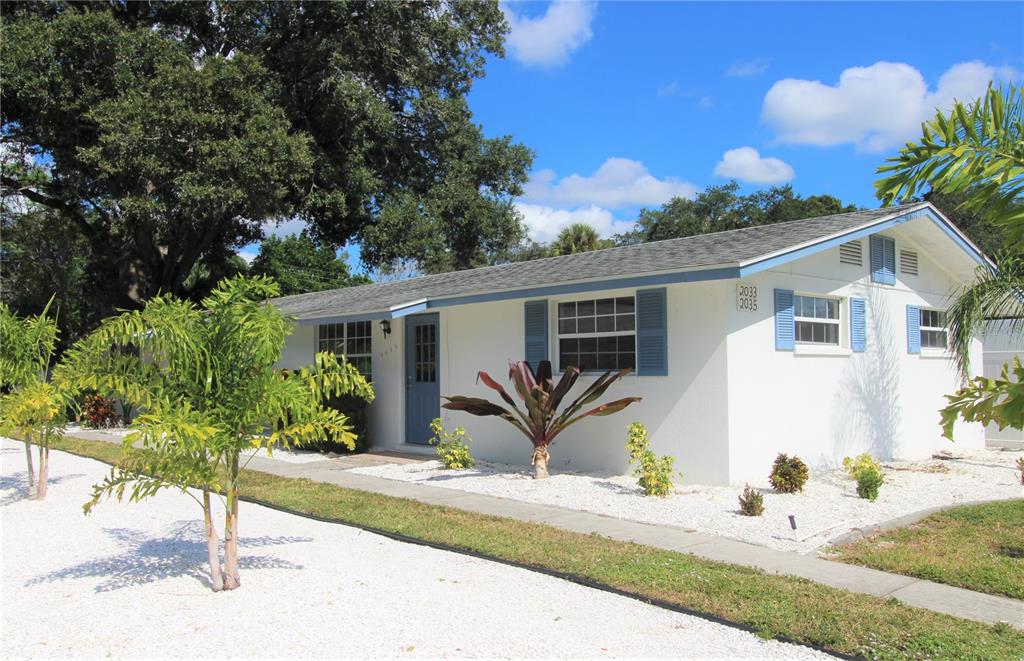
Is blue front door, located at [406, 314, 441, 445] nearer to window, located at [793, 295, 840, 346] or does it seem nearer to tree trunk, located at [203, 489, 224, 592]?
window, located at [793, 295, 840, 346]

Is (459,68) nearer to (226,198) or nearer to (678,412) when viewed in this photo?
(226,198)

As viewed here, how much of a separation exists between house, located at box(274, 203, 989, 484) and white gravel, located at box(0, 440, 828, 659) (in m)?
4.52

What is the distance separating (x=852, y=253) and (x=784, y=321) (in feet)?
7.75

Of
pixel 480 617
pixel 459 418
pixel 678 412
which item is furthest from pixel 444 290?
pixel 480 617

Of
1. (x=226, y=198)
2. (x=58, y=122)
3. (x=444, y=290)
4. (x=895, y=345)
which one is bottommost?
(x=895, y=345)

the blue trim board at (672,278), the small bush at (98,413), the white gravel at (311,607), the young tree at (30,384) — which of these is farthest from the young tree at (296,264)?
the white gravel at (311,607)

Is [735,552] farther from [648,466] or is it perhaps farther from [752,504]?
[648,466]

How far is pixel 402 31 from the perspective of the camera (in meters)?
21.4

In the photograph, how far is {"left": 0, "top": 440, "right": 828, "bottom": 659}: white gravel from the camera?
14.5ft

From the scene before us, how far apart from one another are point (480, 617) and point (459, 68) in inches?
844

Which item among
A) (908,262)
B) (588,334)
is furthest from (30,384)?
(908,262)

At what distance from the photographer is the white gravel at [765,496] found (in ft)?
24.4

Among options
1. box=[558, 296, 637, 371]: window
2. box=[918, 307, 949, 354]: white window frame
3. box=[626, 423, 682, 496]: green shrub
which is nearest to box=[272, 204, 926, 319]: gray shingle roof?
box=[558, 296, 637, 371]: window

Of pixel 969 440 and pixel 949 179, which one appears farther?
→ pixel 969 440
